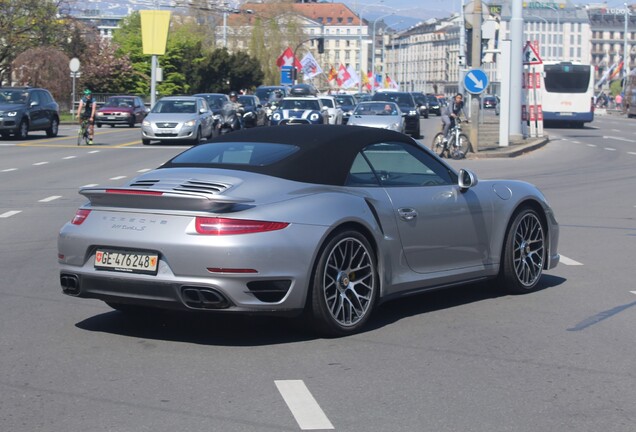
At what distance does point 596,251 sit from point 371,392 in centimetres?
658

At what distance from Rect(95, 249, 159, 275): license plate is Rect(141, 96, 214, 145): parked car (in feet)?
92.1

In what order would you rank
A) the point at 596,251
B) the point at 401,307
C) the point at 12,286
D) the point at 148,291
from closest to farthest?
A: the point at 148,291
the point at 401,307
the point at 12,286
the point at 596,251

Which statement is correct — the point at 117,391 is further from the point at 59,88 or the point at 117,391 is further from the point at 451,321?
the point at 59,88

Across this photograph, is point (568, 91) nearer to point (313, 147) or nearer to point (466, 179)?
point (466, 179)

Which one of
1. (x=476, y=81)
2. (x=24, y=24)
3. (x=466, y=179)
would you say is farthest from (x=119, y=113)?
(x=466, y=179)

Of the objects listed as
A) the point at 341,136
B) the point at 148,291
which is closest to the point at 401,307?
the point at 341,136

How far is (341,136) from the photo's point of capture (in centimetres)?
777

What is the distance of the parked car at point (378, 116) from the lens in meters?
35.8

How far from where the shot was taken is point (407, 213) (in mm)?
7738

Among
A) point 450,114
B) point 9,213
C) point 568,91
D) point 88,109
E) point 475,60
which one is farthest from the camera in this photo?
point 568,91

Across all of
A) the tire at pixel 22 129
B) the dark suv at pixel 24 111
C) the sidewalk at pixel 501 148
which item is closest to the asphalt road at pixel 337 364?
the sidewalk at pixel 501 148

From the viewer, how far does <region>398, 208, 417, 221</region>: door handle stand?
25.2 feet

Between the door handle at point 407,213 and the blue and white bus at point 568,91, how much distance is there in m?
48.5

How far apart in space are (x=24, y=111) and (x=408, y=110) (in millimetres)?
14488
